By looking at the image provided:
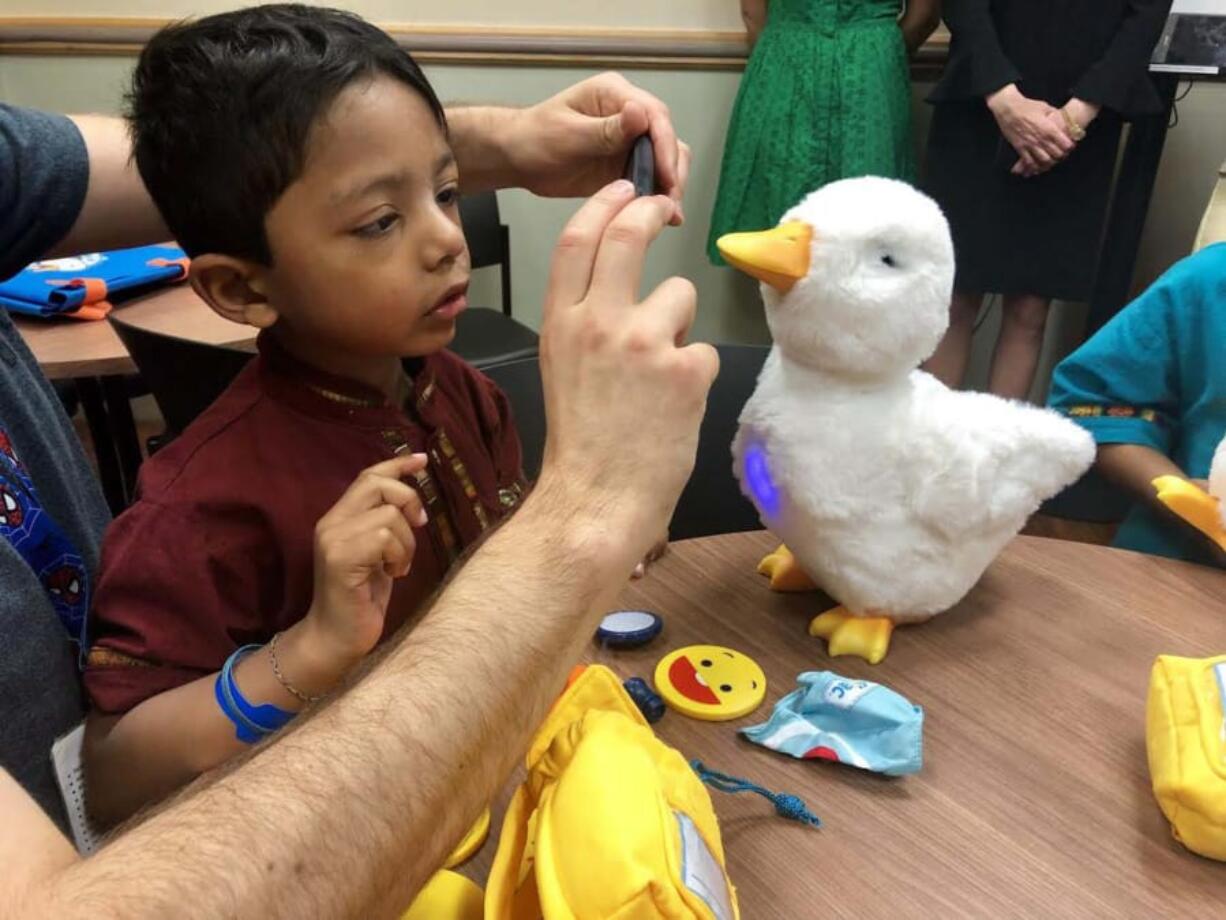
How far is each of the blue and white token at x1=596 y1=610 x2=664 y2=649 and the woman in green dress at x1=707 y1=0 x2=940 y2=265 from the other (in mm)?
1470

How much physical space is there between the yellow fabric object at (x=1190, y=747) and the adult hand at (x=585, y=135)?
54cm

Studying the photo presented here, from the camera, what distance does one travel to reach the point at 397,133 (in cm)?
67

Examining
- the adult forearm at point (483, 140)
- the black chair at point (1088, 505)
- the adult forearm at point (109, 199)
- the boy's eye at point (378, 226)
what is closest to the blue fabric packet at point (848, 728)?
the boy's eye at point (378, 226)

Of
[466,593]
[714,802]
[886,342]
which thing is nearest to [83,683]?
[466,593]

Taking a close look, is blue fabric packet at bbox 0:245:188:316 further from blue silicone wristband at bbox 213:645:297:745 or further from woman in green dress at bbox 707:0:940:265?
woman in green dress at bbox 707:0:940:265

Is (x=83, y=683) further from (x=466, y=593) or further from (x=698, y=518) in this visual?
(x=698, y=518)

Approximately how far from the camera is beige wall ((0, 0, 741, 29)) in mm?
2402

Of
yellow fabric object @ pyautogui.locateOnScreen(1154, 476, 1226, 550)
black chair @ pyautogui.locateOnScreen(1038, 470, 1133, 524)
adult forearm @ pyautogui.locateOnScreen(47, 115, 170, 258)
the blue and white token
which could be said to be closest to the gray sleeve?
adult forearm @ pyautogui.locateOnScreen(47, 115, 170, 258)

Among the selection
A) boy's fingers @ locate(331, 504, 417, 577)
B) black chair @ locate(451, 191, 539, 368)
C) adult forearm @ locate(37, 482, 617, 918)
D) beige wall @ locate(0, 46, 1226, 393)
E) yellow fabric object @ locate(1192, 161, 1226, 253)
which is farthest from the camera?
beige wall @ locate(0, 46, 1226, 393)

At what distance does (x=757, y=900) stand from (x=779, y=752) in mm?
139

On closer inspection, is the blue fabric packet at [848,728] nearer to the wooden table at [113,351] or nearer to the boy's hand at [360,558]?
the boy's hand at [360,558]

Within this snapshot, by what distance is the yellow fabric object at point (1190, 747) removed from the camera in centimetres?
63

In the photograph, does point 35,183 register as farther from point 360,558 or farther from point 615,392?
point 615,392

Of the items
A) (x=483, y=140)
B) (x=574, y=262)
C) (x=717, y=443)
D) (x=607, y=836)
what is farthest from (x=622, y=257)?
(x=717, y=443)
